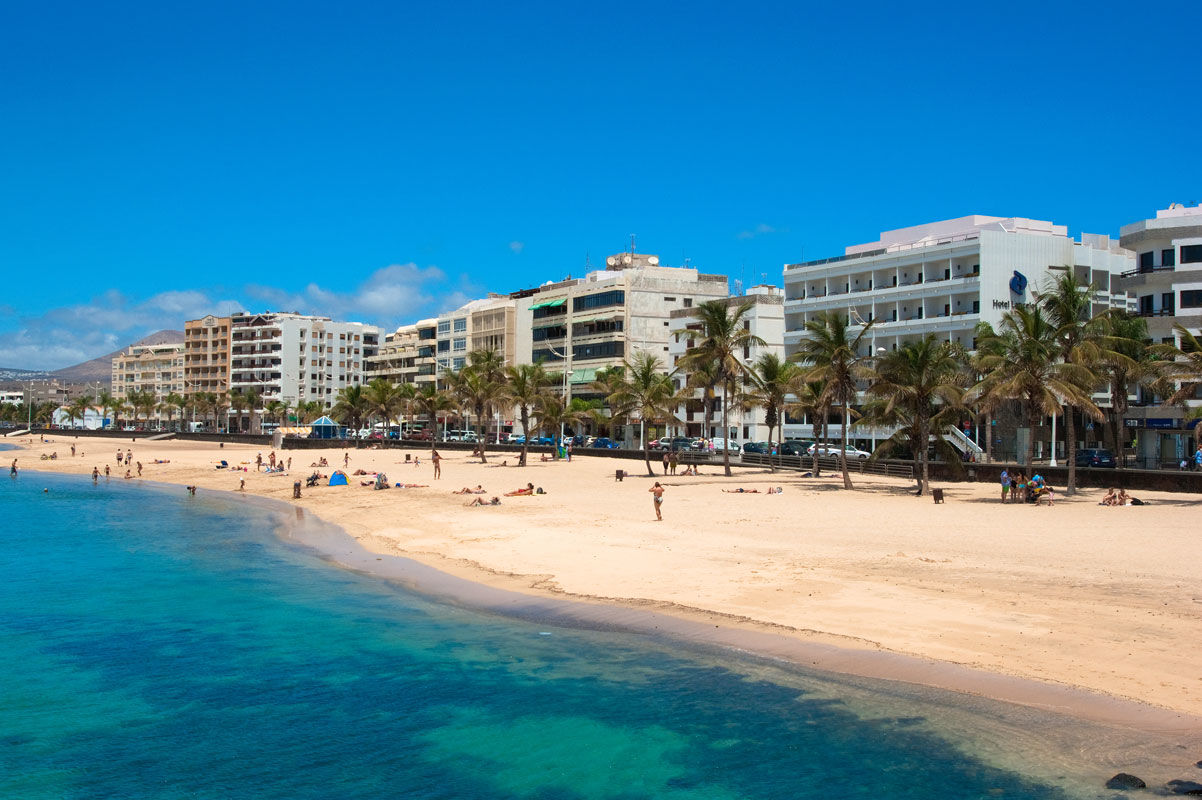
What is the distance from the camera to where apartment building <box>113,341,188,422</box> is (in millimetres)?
180250

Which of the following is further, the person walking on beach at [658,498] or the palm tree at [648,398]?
the palm tree at [648,398]

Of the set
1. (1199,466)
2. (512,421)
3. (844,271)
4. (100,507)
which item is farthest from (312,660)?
(512,421)

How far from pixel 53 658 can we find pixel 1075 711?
645 inches

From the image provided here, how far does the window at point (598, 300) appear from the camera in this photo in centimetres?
9769

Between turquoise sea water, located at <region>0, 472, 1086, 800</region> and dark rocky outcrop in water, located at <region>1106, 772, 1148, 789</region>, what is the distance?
554mm

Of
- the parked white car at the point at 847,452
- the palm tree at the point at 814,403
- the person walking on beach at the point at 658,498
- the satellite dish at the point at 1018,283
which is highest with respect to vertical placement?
the satellite dish at the point at 1018,283

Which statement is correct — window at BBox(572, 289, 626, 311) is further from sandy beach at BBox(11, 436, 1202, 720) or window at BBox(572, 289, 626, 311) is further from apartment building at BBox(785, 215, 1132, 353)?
sandy beach at BBox(11, 436, 1202, 720)

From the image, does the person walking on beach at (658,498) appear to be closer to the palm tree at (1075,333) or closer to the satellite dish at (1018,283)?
the palm tree at (1075,333)

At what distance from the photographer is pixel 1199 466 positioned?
142 ft

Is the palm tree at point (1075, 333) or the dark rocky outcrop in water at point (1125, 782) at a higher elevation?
the palm tree at point (1075, 333)

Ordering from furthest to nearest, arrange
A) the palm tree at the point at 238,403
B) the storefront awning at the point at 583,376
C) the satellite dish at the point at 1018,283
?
the palm tree at the point at 238,403, the storefront awning at the point at 583,376, the satellite dish at the point at 1018,283

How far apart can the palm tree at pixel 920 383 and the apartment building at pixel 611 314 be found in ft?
184

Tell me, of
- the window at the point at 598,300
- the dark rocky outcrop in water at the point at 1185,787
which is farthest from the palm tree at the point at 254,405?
the dark rocky outcrop in water at the point at 1185,787

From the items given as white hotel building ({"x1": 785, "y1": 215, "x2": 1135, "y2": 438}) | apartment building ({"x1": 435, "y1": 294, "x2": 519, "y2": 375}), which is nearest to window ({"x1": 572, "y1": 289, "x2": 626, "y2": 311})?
apartment building ({"x1": 435, "y1": 294, "x2": 519, "y2": 375})
